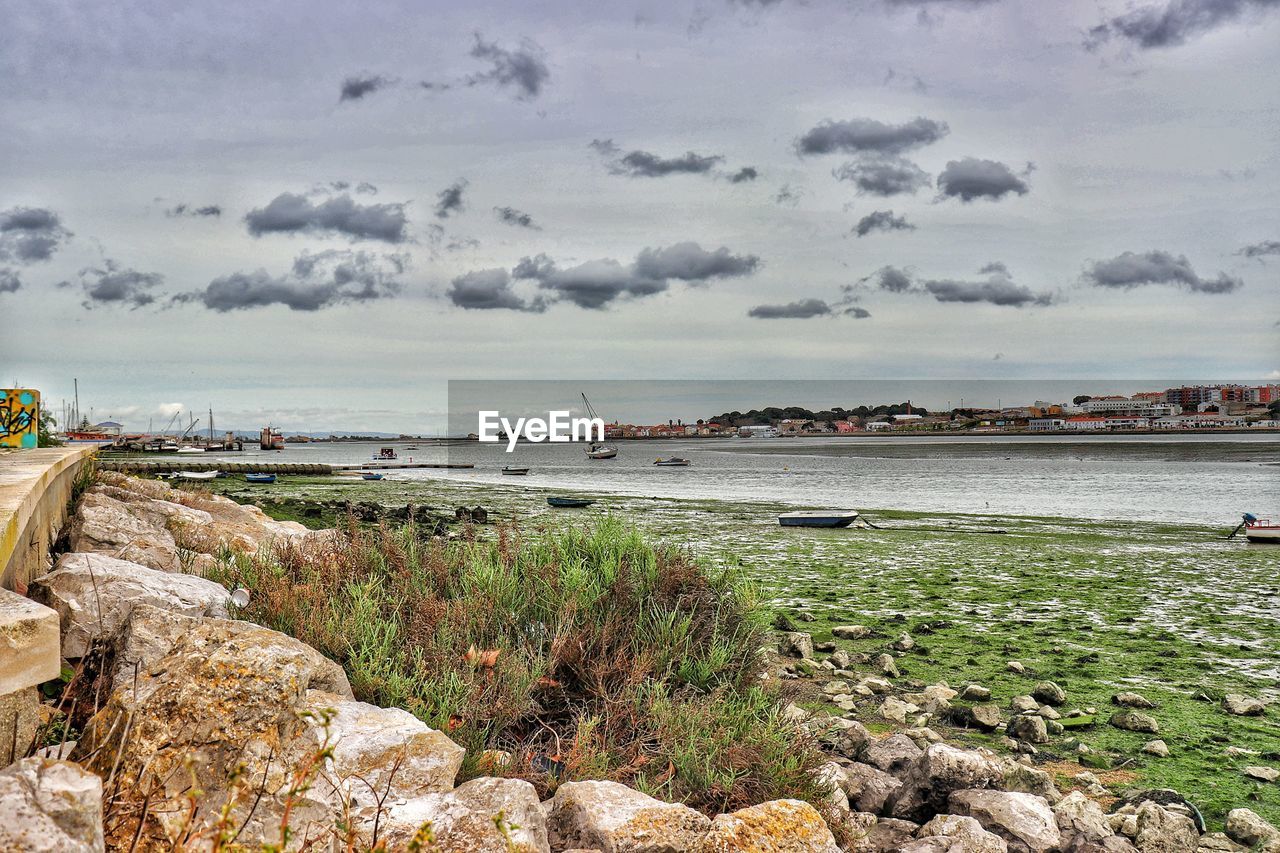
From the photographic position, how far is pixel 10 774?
7.13ft

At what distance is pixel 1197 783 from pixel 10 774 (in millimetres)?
8082

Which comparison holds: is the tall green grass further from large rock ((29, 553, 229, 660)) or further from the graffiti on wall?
the graffiti on wall

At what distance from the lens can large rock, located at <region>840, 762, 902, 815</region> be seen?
5590mm

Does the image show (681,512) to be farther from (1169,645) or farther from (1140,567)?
(1169,645)

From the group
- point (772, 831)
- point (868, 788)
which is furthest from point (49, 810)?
point (868, 788)

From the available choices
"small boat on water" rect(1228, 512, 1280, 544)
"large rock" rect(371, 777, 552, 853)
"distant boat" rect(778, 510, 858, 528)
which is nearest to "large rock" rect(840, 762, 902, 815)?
"large rock" rect(371, 777, 552, 853)

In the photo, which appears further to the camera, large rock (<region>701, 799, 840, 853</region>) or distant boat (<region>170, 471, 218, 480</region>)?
distant boat (<region>170, 471, 218, 480</region>)

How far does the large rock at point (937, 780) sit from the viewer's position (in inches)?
215

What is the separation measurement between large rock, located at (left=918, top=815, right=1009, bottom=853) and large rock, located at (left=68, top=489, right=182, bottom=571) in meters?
6.09

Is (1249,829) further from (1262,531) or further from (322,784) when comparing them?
(1262,531)

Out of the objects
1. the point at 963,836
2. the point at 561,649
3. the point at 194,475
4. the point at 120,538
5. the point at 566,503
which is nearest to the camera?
the point at 963,836

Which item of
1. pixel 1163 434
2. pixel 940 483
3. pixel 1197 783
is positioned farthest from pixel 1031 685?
pixel 1163 434

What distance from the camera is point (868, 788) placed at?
5707 mm

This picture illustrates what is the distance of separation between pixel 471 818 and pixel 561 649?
243cm
